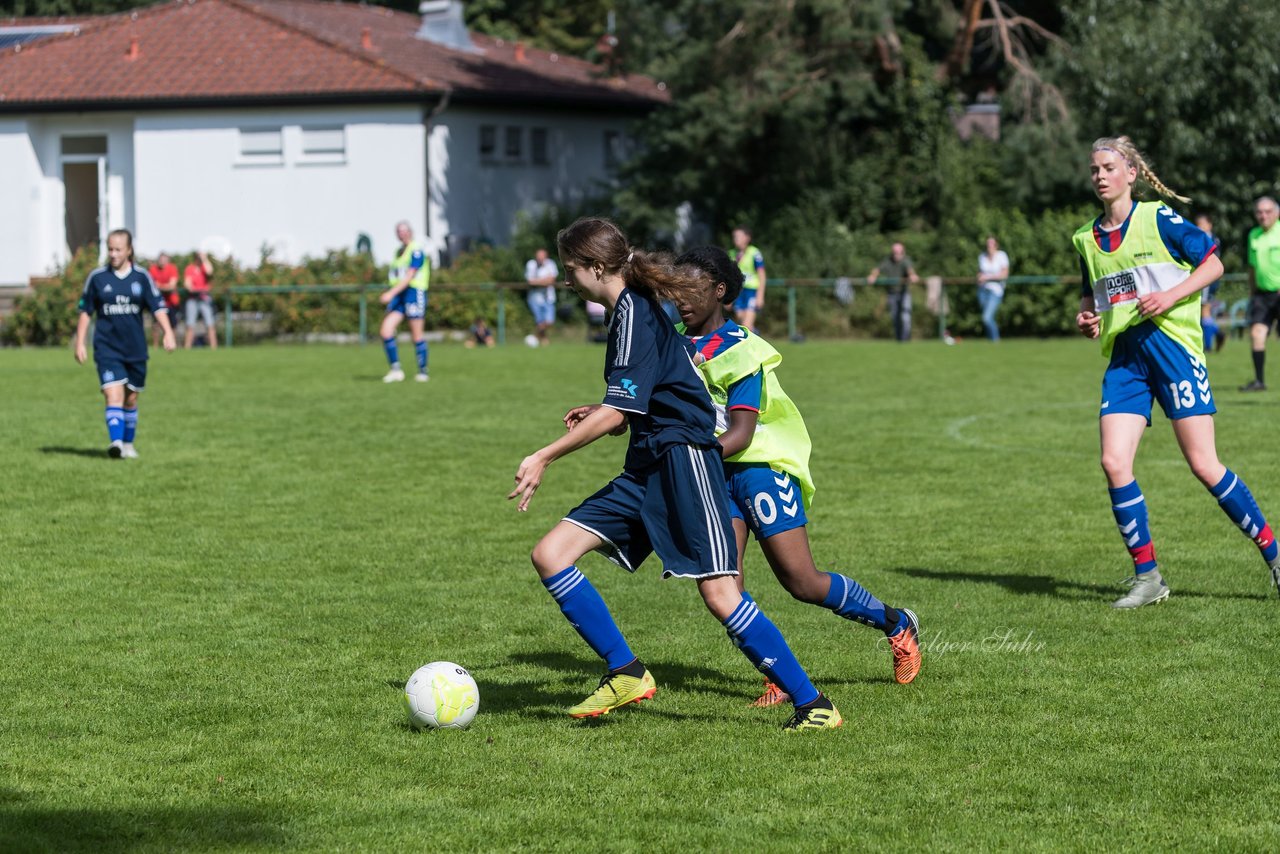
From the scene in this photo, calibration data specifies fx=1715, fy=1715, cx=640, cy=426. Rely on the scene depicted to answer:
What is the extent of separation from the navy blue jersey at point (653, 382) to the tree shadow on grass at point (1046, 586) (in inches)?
123

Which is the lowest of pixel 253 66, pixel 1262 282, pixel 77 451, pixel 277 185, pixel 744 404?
pixel 77 451

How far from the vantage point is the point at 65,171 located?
4044 centimetres

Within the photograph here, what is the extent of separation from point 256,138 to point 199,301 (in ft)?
32.3

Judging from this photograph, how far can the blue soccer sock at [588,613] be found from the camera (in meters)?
5.59

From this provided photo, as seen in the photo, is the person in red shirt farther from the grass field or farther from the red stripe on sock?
the red stripe on sock

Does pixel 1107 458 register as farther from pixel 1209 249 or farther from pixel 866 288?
pixel 866 288

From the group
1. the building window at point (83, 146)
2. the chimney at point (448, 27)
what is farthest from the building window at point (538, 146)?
the building window at point (83, 146)

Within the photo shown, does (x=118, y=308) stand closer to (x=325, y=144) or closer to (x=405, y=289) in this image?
(x=405, y=289)

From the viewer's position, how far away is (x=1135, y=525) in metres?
7.69

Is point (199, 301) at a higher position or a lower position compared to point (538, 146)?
lower

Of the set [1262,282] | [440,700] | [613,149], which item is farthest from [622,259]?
[613,149]

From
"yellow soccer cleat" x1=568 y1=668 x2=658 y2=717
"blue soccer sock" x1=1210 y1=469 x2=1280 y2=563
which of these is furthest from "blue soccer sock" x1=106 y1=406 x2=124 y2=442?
"blue soccer sock" x1=1210 y1=469 x2=1280 y2=563

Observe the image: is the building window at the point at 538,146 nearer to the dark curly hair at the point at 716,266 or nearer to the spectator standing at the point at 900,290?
the spectator standing at the point at 900,290

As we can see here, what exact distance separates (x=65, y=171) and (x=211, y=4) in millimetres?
5723
